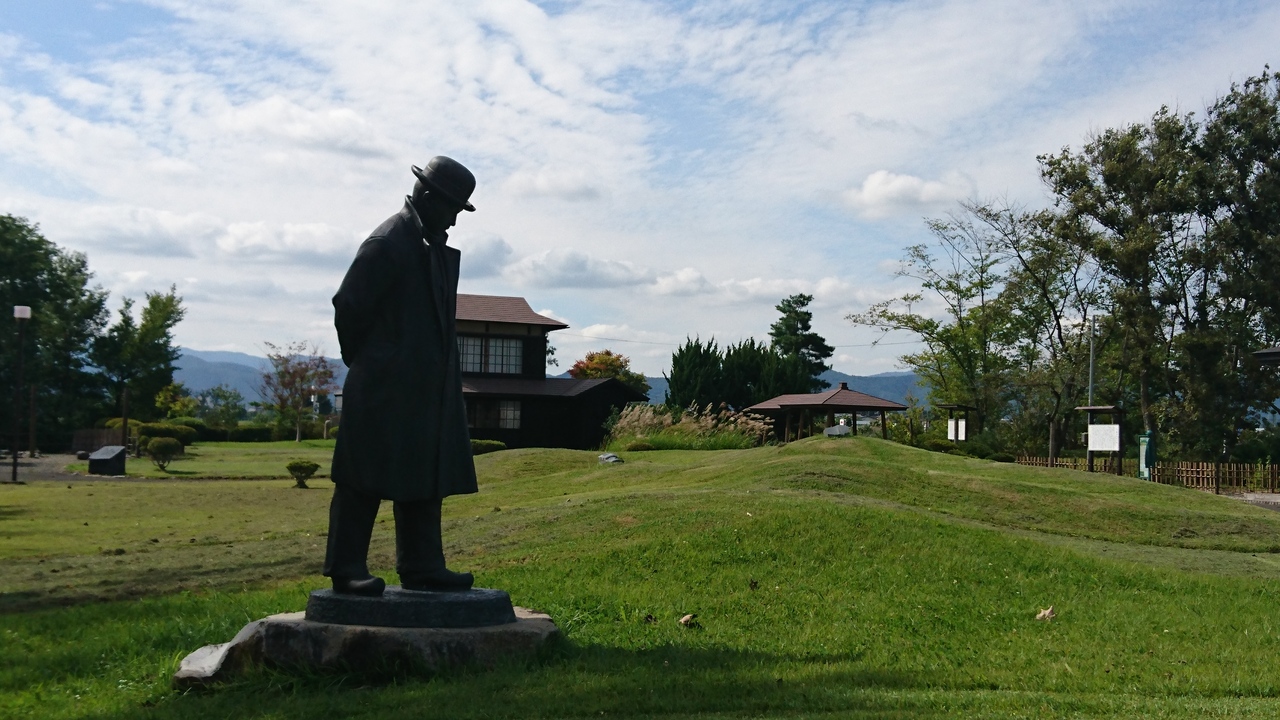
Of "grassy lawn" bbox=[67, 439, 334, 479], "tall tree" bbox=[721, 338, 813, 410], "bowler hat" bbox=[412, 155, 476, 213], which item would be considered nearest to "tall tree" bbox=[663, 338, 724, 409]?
"tall tree" bbox=[721, 338, 813, 410]

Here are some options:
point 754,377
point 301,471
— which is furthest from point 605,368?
point 301,471

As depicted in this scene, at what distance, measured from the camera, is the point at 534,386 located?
4041 cm

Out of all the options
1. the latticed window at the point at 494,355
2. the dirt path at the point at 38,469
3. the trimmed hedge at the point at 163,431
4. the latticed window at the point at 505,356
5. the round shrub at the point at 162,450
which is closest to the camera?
the dirt path at the point at 38,469

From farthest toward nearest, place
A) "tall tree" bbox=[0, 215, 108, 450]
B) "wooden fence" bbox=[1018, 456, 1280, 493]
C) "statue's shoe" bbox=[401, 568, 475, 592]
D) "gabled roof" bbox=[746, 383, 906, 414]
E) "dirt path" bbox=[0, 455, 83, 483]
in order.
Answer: "tall tree" bbox=[0, 215, 108, 450] < "gabled roof" bbox=[746, 383, 906, 414] < "dirt path" bbox=[0, 455, 83, 483] < "wooden fence" bbox=[1018, 456, 1280, 493] < "statue's shoe" bbox=[401, 568, 475, 592]

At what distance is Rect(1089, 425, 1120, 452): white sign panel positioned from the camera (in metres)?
26.2

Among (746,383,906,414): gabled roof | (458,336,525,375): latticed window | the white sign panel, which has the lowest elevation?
the white sign panel

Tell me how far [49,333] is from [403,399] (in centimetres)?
5054

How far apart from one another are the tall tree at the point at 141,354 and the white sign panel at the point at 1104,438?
44.5m

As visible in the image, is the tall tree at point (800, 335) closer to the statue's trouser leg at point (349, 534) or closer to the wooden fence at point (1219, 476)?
the wooden fence at point (1219, 476)

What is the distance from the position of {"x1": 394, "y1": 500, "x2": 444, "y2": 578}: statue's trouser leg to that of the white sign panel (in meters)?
22.7

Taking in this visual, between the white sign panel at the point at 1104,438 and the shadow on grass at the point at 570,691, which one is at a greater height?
the white sign panel at the point at 1104,438

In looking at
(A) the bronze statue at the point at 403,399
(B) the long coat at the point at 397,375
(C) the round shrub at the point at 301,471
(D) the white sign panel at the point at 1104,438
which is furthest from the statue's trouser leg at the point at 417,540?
(D) the white sign panel at the point at 1104,438

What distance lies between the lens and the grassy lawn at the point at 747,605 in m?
6.19

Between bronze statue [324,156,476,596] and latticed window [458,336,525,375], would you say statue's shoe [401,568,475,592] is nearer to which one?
bronze statue [324,156,476,596]
